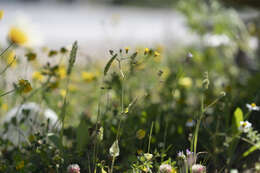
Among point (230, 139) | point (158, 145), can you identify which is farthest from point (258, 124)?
point (158, 145)

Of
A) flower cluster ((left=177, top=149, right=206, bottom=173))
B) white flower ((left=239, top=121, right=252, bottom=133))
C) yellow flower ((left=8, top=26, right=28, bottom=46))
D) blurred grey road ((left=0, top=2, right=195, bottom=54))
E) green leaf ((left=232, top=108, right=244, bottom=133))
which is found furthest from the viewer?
blurred grey road ((left=0, top=2, right=195, bottom=54))

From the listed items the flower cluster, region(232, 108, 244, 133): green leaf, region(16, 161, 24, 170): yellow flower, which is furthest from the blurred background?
the flower cluster

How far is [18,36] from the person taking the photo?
7.29 ft

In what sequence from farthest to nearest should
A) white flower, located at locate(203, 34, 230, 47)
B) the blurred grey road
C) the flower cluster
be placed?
the blurred grey road, white flower, located at locate(203, 34, 230, 47), the flower cluster

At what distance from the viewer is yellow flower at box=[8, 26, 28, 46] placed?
2203 mm

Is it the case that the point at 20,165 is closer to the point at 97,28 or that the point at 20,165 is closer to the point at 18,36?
the point at 18,36

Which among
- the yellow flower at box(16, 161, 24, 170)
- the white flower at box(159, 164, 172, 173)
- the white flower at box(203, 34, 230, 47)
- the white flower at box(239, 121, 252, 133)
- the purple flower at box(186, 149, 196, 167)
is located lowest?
the yellow flower at box(16, 161, 24, 170)

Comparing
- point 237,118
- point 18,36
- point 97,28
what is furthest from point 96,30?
point 237,118

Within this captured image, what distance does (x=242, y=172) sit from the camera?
1.52 m

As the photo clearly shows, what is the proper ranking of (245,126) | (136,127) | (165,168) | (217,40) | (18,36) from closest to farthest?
(165,168) < (245,126) < (136,127) < (18,36) < (217,40)

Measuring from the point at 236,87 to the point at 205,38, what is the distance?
3.31 ft

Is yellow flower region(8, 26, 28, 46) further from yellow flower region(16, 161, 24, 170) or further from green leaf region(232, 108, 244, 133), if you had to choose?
green leaf region(232, 108, 244, 133)

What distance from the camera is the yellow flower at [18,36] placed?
220 cm

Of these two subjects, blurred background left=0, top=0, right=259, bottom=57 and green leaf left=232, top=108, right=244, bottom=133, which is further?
blurred background left=0, top=0, right=259, bottom=57
